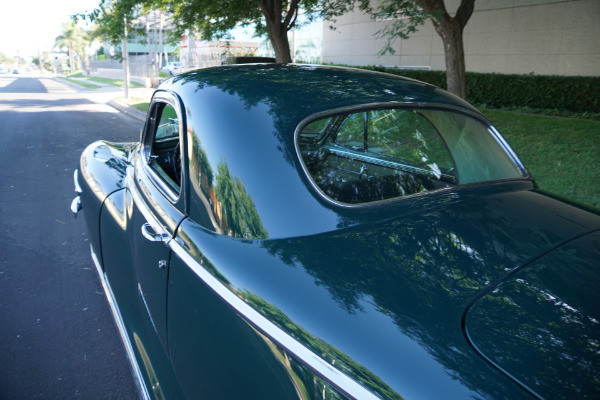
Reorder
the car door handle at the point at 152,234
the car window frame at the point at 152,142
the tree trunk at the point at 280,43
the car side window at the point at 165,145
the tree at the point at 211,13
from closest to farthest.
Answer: the car door handle at the point at 152,234 → the car window frame at the point at 152,142 → the car side window at the point at 165,145 → the tree at the point at 211,13 → the tree trunk at the point at 280,43

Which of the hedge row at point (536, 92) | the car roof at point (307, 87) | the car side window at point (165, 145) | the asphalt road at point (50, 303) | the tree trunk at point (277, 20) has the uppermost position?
the tree trunk at point (277, 20)

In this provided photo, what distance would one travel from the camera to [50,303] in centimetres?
360

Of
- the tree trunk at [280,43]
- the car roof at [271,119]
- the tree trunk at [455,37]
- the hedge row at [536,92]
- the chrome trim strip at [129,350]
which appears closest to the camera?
the car roof at [271,119]

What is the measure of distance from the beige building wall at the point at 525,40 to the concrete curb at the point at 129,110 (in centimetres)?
788

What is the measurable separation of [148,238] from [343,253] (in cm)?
96

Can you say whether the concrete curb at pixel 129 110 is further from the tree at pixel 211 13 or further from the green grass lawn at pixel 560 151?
the green grass lawn at pixel 560 151

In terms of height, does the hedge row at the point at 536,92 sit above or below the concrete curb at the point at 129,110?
above

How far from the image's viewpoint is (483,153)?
2.48m

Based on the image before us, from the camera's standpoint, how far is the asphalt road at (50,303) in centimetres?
274

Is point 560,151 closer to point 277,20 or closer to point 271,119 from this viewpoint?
point 277,20

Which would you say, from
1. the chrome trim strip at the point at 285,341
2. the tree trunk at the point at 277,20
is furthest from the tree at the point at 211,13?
the chrome trim strip at the point at 285,341

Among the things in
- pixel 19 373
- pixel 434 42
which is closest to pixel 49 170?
pixel 19 373


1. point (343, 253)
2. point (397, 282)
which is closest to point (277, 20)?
point (343, 253)

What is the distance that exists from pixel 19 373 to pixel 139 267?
131 centimetres
